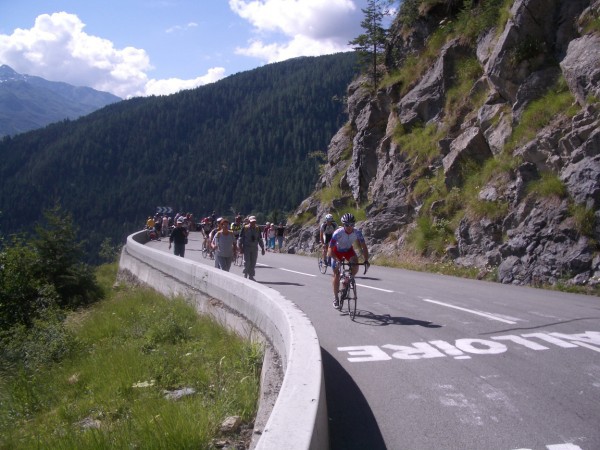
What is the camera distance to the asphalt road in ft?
15.3

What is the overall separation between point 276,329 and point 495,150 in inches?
601

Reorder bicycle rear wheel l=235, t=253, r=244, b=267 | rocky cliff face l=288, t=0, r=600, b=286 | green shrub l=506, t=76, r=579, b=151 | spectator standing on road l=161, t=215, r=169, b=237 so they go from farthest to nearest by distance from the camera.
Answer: spectator standing on road l=161, t=215, r=169, b=237
bicycle rear wheel l=235, t=253, r=244, b=267
green shrub l=506, t=76, r=579, b=151
rocky cliff face l=288, t=0, r=600, b=286

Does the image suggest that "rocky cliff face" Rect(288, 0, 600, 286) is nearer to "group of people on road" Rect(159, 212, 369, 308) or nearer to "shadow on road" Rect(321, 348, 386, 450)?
"group of people on road" Rect(159, 212, 369, 308)

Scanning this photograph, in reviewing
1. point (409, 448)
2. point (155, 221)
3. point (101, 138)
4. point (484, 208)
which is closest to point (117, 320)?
point (409, 448)

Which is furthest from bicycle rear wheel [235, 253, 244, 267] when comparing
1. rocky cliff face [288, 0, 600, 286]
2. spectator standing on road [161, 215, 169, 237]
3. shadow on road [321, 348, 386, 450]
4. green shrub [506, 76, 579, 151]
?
spectator standing on road [161, 215, 169, 237]

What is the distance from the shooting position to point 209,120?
158250 mm

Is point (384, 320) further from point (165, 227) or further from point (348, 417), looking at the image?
point (165, 227)

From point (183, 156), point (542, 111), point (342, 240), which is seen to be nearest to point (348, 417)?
point (342, 240)

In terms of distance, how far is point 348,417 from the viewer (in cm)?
513

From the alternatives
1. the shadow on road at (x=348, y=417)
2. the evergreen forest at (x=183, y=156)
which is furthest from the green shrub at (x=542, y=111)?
the evergreen forest at (x=183, y=156)

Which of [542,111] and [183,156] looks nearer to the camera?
[542,111]

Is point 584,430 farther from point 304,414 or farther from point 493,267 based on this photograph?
point 493,267

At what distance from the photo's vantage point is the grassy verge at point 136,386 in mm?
4988

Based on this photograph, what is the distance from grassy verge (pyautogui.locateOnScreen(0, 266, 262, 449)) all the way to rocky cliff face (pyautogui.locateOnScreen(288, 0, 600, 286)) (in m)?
9.16
